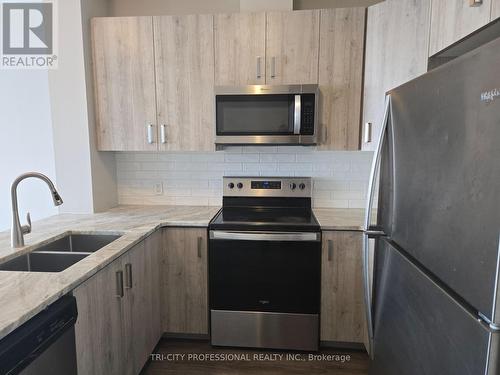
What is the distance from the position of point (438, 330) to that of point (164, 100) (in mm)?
2105

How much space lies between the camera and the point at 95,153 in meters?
2.38

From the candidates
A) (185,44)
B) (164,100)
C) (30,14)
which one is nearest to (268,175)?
(164,100)

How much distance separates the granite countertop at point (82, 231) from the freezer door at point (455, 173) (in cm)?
97

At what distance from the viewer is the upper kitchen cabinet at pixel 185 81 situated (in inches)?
87.0

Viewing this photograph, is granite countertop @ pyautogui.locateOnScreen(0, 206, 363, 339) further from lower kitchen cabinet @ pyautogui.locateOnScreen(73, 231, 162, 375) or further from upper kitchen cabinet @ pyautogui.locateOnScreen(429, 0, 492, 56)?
upper kitchen cabinet @ pyautogui.locateOnScreen(429, 0, 492, 56)

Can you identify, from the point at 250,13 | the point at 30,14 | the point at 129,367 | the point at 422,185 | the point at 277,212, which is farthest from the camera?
the point at 277,212

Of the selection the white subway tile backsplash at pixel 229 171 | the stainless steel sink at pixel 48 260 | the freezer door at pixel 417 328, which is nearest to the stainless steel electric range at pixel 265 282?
the white subway tile backsplash at pixel 229 171

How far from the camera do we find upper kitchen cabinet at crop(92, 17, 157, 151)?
88.4 inches

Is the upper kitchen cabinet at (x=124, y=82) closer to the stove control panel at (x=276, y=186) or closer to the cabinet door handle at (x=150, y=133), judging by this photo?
the cabinet door handle at (x=150, y=133)

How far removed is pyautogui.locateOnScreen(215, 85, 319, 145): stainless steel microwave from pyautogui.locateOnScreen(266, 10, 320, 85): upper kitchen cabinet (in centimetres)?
14

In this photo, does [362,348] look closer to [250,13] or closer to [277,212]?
[277,212]

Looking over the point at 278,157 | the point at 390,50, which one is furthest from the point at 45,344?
the point at 390,50

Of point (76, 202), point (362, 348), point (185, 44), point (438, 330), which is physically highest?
point (185, 44)

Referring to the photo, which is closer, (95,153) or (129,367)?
(129,367)
